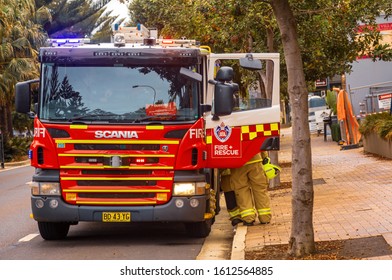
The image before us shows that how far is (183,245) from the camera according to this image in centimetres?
1223

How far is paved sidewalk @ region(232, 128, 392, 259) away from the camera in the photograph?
1100 cm

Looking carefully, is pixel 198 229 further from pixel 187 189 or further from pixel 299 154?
pixel 299 154

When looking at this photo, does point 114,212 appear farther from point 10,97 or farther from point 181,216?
point 10,97

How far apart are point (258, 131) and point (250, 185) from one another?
35.1 inches

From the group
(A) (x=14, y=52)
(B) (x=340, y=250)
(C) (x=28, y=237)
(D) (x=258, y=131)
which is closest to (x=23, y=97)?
(C) (x=28, y=237)

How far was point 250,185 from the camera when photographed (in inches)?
529

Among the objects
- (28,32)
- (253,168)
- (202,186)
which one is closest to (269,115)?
(253,168)

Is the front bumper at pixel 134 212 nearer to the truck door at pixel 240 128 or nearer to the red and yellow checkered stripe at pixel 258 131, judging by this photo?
the truck door at pixel 240 128

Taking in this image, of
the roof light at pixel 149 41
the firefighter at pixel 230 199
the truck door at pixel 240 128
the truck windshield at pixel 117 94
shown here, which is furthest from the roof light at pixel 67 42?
the firefighter at pixel 230 199

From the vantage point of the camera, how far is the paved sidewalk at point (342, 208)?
1100 centimetres

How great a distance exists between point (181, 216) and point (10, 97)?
32.8 metres

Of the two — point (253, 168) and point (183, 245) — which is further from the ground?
point (253, 168)

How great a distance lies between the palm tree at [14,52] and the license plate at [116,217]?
26.9 metres

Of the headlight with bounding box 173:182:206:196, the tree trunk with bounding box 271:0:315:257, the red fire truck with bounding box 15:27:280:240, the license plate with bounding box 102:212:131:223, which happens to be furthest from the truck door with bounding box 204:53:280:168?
the tree trunk with bounding box 271:0:315:257
